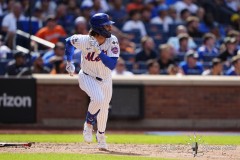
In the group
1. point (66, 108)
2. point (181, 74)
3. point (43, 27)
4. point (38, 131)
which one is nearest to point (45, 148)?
point (38, 131)

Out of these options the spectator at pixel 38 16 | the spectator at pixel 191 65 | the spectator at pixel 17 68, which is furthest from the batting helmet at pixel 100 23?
the spectator at pixel 38 16

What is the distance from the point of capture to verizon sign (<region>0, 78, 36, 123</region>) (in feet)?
50.0

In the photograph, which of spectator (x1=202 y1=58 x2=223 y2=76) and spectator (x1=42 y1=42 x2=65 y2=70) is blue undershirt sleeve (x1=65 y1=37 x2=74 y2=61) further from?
spectator (x1=202 y1=58 x2=223 y2=76)

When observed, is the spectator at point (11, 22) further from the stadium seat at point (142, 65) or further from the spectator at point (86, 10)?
the stadium seat at point (142, 65)

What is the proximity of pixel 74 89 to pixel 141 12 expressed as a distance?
3.95 metres

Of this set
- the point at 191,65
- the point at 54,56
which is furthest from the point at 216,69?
the point at 54,56

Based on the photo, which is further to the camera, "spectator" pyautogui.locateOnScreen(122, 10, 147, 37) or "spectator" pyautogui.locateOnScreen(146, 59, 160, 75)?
"spectator" pyautogui.locateOnScreen(122, 10, 147, 37)

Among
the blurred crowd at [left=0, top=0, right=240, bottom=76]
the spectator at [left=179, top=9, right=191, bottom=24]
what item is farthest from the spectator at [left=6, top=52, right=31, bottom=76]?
the spectator at [left=179, top=9, right=191, bottom=24]

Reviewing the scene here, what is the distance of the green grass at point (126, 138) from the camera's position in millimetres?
12195

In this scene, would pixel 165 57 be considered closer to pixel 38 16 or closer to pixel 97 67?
pixel 38 16

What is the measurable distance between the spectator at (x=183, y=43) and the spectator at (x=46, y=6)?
9.82 ft

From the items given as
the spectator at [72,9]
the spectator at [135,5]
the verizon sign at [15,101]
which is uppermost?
the spectator at [135,5]

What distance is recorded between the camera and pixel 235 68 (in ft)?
52.8

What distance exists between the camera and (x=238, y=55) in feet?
52.2
